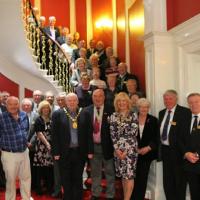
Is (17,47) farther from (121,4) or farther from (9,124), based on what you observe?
(9,124)

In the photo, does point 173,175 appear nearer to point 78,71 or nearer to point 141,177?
point 141,177

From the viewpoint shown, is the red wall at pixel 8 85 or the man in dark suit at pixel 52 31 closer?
the red wall at pixel 8 85

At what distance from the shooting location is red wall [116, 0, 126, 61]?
25.3 ft

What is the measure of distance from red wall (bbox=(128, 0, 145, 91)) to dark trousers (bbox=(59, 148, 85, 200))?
2.21 meters

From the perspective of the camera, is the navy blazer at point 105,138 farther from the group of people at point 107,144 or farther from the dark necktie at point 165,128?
the dark necktie at point 165,128

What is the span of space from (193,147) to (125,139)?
0.81m

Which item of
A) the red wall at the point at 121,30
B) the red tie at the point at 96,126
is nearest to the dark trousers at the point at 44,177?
the red tie at the point at 96,126

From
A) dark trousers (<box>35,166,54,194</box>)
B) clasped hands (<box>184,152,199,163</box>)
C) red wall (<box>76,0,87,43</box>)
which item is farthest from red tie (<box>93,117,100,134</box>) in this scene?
red wall (<box>76,0,87,43</box>)

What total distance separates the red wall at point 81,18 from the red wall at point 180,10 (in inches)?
225

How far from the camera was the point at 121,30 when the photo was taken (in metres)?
7.92

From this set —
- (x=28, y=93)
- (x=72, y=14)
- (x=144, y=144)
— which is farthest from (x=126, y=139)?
(x=72, y=14)

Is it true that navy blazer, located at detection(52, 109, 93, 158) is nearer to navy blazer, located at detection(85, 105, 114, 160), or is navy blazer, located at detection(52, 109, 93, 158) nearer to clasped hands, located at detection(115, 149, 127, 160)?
navy blazer, located at detection(85, 105, 114, 160)

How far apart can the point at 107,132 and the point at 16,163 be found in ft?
3.63

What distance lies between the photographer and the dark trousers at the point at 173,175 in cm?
417
